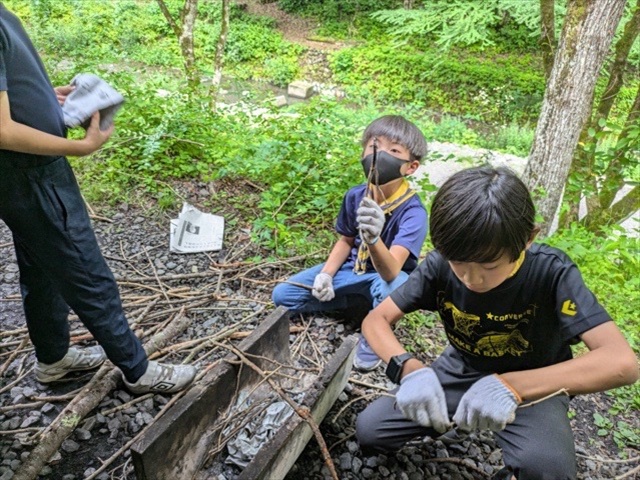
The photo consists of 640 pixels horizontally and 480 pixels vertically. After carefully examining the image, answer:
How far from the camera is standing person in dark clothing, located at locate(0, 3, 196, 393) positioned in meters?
1.34

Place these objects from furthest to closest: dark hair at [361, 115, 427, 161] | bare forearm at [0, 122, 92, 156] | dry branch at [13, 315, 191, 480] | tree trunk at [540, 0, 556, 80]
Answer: tree trunk at [540, 0, 556, 80] → dark hair at [361, 115, 427, 161] → dry branch at [13, 315, 191, 480] → bare forearm at [0, 122, 92, 156]

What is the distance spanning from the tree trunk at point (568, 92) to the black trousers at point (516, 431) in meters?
2.81

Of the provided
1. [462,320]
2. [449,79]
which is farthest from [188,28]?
[449,79]

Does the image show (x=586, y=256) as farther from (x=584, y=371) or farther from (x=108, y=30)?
(x=108, y=30)

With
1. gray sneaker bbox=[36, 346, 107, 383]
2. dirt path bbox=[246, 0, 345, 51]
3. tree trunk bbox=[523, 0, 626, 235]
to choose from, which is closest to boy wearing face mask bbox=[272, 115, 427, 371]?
gray sneaker bbox=[36, 346, 107, 383]

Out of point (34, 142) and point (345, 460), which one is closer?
point (34, 142)

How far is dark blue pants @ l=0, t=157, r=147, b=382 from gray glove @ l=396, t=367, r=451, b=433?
109 centimetres

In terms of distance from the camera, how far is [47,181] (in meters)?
1.45

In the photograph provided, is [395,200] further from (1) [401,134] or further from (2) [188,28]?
(2) [188,28]

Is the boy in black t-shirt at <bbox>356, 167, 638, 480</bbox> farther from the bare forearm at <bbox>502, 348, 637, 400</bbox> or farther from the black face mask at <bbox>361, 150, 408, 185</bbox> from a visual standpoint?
the black face mask at <bbox>361, 150, 408, 185</bbox>

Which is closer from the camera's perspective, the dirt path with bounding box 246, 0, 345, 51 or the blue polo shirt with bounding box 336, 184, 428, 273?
the blue polo shirt with bounding box 336, 184, 428, 273

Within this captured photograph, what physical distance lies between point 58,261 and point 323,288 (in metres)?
1.28

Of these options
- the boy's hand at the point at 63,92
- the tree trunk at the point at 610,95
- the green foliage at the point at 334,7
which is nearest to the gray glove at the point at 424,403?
the boy's hand at the point at 63,92

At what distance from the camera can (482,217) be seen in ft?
4.23
